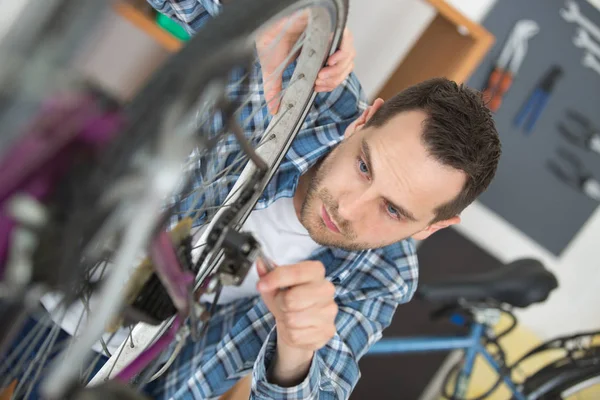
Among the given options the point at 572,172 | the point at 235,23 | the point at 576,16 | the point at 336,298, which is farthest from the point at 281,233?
the point at 576,16

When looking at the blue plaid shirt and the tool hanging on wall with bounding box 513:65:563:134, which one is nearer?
Result: the blue plaid shirt

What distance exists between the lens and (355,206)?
0.78m

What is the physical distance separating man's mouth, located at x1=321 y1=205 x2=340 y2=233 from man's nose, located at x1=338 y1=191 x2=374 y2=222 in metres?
0.03

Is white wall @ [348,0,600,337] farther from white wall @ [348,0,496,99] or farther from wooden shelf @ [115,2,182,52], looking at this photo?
wooden shelf @ [115,2,182,52]

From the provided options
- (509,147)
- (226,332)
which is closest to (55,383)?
(226,332)

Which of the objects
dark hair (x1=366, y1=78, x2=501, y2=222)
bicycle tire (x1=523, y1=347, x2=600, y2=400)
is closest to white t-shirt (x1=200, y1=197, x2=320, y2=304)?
dark hair (x1=366, y1=78, x2=501, y2=222)

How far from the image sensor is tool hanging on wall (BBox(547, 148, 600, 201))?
154 cm

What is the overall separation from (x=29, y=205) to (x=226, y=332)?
2.60ft

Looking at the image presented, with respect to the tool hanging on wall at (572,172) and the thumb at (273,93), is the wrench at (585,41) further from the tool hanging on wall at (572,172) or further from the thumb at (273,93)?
the thumb at (273,93)

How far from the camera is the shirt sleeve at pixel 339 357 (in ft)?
2.13

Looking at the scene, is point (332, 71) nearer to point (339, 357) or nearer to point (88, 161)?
point (88, 161)

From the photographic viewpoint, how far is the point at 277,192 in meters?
0.88

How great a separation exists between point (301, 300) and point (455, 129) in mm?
438

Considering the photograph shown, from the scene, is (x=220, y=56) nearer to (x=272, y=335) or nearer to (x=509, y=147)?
(x=272, y=335)
